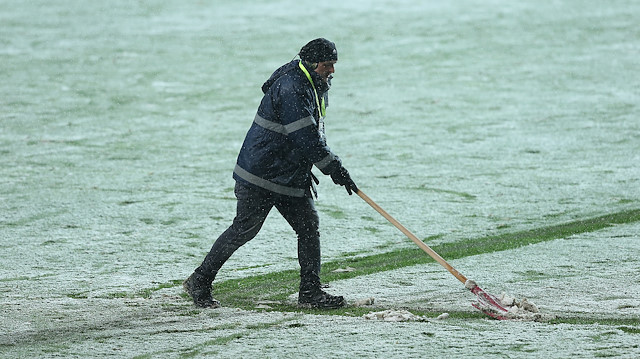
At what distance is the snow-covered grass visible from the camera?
5324mm

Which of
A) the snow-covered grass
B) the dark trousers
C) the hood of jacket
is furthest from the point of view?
the dark trousers

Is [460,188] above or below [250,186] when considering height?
below

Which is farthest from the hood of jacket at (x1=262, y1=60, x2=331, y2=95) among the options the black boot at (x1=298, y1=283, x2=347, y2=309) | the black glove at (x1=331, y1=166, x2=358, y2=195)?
the black boot at (x1=298, y1=283, x2=347, y2=309)

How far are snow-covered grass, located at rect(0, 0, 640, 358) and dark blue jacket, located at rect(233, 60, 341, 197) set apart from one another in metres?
0.85

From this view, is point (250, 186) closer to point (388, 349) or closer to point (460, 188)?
point (388, 349)

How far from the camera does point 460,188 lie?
30.0 ft

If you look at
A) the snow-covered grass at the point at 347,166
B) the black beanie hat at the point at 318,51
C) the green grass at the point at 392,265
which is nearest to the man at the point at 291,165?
the black beanie hat at the point at 318,51

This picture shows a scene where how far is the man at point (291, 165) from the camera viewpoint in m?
5.59

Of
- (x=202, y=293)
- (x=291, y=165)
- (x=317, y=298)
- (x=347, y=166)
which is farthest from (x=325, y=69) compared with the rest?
(x=347, y=166)

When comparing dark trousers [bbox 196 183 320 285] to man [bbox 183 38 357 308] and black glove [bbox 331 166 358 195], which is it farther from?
black glove [bbox 331 166 358 195]

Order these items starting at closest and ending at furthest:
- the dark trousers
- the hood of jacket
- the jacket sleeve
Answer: the jacket sleeve < the hood of jacket < the dark trousers

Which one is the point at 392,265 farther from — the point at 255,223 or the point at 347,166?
the point at 347,166

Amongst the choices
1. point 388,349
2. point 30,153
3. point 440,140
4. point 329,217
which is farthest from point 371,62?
point 388,349

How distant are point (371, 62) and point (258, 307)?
10.6 meters
